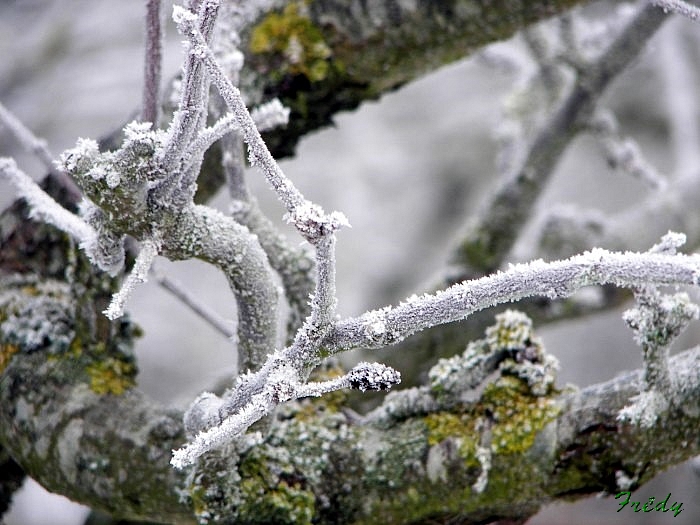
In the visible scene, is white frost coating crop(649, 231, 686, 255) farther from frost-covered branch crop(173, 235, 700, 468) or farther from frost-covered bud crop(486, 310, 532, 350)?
frost-covered bud crop(486, 310, 532, 350)

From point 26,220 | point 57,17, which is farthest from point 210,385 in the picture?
point 57,17

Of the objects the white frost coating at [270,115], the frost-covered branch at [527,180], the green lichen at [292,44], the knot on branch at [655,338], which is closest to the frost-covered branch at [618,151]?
the frost-covered branch at [527,180]

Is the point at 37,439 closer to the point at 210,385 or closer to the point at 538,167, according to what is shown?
the point at 210,385

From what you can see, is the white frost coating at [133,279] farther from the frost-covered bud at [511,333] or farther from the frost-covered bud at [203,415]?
the frost-covered bud at [511,333]

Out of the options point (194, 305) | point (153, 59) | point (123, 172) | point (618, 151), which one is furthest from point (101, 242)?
point (618, 151)

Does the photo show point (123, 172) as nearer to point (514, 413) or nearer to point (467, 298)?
point (467, 298)

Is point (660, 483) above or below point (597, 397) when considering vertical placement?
above
